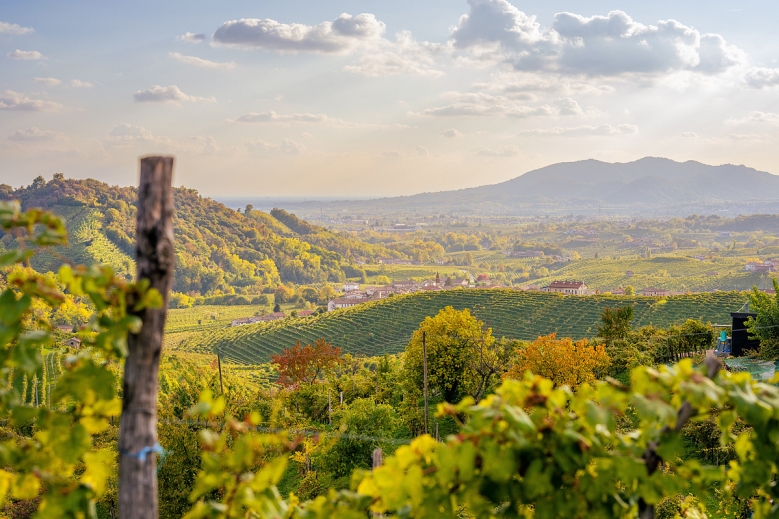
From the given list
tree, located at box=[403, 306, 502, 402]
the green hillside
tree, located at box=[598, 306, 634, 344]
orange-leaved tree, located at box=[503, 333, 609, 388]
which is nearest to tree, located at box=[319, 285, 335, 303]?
the green hillside

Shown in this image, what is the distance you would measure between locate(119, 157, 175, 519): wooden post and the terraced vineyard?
36.9 metres

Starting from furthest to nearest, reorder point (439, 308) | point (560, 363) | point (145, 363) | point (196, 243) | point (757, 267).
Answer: point (196, 243) → point (757, 267) → point (439, 308) → point (560, 363) → point (145, 363)

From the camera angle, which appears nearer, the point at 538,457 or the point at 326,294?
the point at 538,457

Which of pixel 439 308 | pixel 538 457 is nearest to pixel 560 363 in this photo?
pixel 538 457

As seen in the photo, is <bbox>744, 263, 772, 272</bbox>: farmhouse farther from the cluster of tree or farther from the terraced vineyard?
the cluster of tree

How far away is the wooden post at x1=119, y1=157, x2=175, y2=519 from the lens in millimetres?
1361

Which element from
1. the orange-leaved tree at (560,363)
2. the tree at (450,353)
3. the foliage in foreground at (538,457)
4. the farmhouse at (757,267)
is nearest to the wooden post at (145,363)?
the foliage in foreground at (538,457)

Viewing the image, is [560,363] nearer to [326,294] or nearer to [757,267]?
[326,294]

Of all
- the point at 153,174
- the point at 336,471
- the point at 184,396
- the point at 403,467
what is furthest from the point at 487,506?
the point at 184,396

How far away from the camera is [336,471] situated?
41.6 ft

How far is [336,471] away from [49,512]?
12.0m

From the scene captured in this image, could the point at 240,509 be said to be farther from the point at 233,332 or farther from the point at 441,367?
the point at 233,332

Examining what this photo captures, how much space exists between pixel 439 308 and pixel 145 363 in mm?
44583

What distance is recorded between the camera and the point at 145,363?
1373 mm
